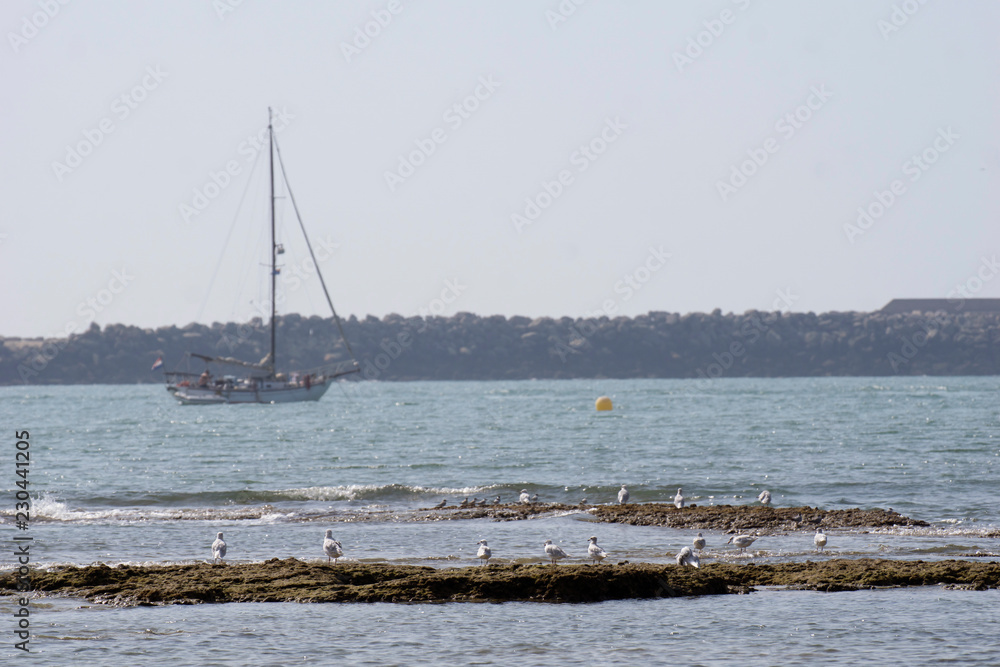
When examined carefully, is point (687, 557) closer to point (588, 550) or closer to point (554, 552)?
point (588, 550)

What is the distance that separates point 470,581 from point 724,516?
31.6 feet

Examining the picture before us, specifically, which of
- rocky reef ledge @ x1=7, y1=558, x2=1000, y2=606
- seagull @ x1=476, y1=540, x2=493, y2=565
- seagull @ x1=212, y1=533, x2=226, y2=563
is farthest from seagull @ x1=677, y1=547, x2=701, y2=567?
seagull @ x1=212, y1=533, x2=226, y2=563

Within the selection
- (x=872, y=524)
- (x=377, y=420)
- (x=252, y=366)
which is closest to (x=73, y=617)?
(x=872, y=524)

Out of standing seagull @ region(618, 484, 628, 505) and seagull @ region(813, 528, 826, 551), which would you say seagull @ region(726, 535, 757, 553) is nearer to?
seagull @ region(813, 528, 826, 551)

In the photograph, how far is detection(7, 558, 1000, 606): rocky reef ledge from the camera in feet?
46.4

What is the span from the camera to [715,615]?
43.3 feet

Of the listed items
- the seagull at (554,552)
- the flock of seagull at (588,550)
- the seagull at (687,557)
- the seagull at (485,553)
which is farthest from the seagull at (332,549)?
the seagull at (687,557)

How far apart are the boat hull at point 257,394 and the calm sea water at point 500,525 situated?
3693 cm

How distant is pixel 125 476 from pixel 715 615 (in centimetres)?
2738

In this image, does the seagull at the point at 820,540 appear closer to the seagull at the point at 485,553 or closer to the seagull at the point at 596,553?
the seagull at the point at 596,553

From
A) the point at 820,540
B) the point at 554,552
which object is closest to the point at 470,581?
the point at 554,552

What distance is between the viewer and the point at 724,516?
22.6 meters

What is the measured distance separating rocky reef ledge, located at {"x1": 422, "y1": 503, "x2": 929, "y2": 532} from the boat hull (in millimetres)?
80152

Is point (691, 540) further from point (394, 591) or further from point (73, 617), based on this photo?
point (73, 617)
